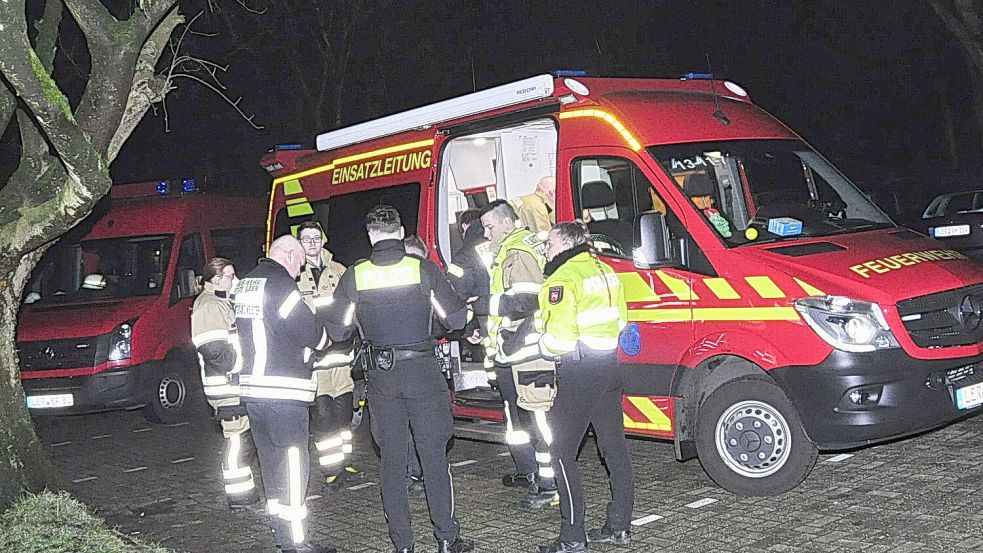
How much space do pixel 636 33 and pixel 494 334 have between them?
25787mm

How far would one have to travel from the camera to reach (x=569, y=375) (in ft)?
20.2

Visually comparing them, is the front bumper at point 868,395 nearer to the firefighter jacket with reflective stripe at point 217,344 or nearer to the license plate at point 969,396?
the license plate at point 969,396

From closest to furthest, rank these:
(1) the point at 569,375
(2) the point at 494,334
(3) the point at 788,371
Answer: (1) the point at 569,375 → (3) the point at 788,371 → (2) the point at 494,334

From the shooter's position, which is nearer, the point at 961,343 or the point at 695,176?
the point at 961,343

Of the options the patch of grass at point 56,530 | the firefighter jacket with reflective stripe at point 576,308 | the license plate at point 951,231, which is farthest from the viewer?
the license plate at point 951,231

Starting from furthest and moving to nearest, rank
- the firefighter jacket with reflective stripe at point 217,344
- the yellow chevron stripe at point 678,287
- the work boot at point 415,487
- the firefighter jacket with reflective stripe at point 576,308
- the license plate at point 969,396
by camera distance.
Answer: the work boot at point 415,487 → the firefighter jacket with reflective stripe at point 217,344 → the yellow chevron stripe at point 678,287 → the license plate at point 969,396 → the firefighter jacket with reflective stripe at point 576,308

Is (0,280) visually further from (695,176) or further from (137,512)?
(695,176)

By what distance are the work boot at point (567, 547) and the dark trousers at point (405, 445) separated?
61 centimetres

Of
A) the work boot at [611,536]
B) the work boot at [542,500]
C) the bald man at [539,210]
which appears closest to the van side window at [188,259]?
the bald man at [539,210]

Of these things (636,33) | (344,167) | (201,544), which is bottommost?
(201,544)

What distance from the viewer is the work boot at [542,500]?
7.35 meters

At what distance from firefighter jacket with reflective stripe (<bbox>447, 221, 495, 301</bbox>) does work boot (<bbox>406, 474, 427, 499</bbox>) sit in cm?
146

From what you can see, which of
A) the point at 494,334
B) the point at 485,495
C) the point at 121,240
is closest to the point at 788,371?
the point at 494,334

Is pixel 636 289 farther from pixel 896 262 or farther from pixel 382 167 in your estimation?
pixel 382 167
